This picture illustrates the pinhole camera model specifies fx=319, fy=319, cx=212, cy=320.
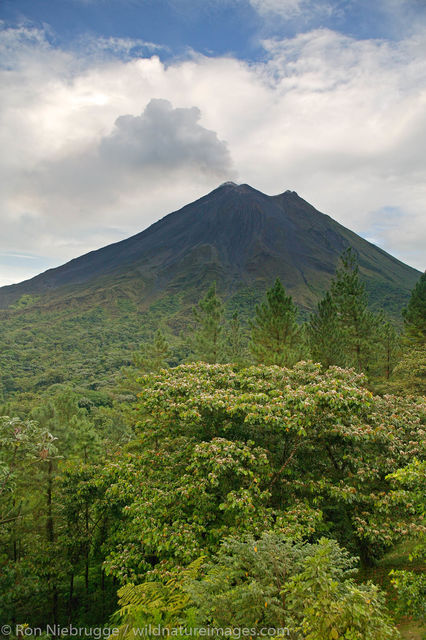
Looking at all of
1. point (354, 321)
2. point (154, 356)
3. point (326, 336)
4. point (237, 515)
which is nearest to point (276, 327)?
point (326, 336)

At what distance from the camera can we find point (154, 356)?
23641 mm

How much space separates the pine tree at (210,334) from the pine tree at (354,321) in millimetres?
8266

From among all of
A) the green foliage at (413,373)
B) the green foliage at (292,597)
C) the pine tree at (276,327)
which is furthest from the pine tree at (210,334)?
the green foliage at (292,597)

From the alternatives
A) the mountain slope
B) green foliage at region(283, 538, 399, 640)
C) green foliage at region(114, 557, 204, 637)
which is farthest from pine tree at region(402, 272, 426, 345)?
the mountain slope

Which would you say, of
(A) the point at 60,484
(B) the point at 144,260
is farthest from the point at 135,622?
(B) the point at 144,260

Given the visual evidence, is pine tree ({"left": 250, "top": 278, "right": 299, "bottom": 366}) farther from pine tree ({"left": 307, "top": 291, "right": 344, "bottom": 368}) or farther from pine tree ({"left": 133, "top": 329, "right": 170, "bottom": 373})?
pine tree ({"left": 133, "top": 329, "right": 170, "bottom": 373})

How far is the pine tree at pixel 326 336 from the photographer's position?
63.2ft

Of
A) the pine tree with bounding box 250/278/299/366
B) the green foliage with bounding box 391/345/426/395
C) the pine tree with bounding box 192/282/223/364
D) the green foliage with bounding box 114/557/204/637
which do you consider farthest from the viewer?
the pine tree with bounding box 192/282/223/364

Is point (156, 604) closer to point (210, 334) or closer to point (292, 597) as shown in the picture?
point (292, 597)

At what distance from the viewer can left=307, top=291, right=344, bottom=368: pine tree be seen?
1925 cm

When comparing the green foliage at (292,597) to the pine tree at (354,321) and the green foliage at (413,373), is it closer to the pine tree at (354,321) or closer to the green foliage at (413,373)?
the green foliage at (413,373)

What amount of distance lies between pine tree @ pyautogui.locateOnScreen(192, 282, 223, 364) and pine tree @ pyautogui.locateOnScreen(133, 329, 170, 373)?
2.29 m

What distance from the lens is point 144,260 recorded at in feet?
576

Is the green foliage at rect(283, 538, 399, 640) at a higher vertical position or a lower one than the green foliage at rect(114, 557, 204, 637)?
higher
